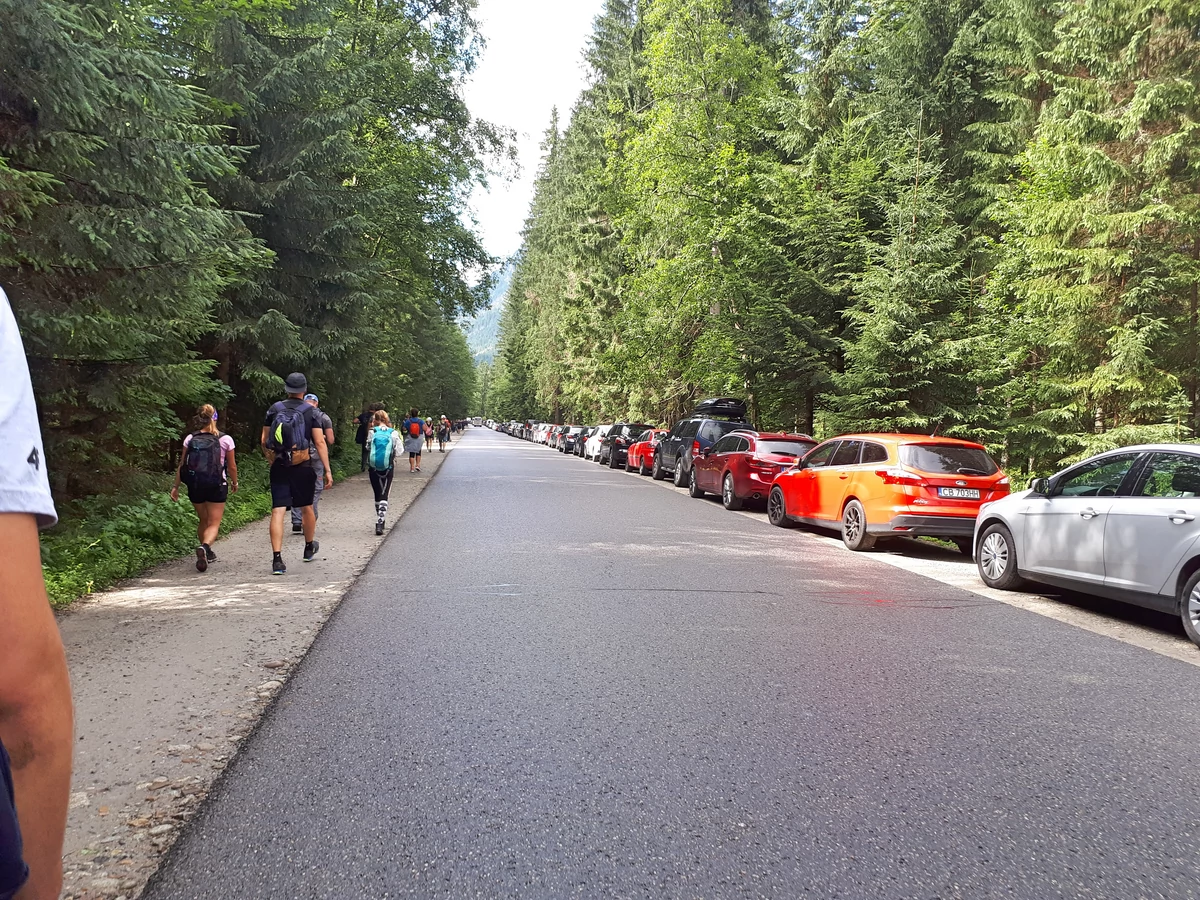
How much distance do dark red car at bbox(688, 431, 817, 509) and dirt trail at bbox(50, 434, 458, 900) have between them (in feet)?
28.5

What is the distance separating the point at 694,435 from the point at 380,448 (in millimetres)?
11182

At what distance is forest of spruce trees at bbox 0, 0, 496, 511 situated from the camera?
7.12m

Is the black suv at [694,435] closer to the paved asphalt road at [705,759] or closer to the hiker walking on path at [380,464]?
the hiker walking on path at [380,464]

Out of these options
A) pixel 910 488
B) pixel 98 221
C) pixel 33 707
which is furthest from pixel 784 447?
pixel 33 707

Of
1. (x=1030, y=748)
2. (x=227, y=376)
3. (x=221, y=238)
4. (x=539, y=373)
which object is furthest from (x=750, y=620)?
(x=539, y=373)

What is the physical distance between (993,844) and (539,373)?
5994 cm

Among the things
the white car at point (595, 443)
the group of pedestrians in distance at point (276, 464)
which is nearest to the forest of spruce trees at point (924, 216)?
the white car at point (595, 443)

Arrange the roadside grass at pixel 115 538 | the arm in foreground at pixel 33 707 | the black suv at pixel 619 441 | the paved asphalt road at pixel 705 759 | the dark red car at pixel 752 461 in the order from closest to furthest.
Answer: the arm in foreground at pixel 33 707
the paved asphalt road at pixel 705 759
the roadside grass at pixel 115 538
the dark red car at pixel 752 461
the black suv at pixel 619 441

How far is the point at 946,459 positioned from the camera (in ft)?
36.7

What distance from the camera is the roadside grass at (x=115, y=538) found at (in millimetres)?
7543

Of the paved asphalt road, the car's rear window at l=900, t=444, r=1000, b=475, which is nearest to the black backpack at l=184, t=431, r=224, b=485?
the paved asphalt road

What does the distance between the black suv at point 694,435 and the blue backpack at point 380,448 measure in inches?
348

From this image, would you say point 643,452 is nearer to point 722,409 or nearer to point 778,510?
point 722,409

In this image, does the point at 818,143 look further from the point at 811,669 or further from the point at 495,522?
the point at 811,669
